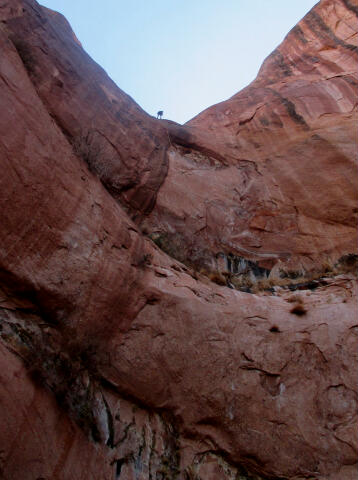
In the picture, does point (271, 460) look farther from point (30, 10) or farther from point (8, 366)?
point (30, 10)

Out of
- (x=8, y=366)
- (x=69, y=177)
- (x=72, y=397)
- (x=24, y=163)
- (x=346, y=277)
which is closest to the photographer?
(x=8, y=366)

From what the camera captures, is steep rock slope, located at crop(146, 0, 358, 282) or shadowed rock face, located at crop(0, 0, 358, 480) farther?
steep rock slope, located at crop(146, 0, 358, 282)

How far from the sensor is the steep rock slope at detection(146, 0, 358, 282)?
923 centimetres

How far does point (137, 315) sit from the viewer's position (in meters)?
6.52

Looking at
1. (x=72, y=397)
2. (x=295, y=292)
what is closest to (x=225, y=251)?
(x=295, y=292)

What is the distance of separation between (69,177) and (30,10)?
5.00 m

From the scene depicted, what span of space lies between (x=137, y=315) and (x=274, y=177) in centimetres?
613

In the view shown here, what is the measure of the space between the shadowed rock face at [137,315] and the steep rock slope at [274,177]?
0.07 meters

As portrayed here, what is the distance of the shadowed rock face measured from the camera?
211 inches

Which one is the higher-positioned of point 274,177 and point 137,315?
point 274,177

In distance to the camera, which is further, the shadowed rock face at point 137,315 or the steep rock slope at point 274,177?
the steep rock slope at point 274,177

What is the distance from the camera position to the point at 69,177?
6.45 m

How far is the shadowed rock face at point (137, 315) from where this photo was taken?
5348mm

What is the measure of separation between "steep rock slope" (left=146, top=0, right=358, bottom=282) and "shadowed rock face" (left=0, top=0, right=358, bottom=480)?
72mm
